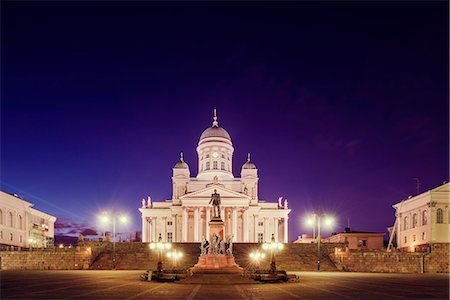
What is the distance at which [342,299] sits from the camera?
872 inches

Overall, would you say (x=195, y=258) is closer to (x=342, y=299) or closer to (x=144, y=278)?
(x=144, y=278)

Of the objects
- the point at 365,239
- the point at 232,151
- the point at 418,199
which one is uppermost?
the point at 232,151

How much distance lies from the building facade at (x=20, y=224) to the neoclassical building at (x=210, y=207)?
20.2 meters

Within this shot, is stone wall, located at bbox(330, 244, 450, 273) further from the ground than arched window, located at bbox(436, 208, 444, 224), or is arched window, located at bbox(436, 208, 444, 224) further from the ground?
arched window, located at bbox(436, 208, 444, 224)

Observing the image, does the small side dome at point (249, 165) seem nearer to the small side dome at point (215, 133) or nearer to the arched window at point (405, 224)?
the small side dome at point (215, 133)

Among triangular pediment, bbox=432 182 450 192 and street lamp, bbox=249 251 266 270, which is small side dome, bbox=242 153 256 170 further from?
street lamp, bbox=249 251 266 270

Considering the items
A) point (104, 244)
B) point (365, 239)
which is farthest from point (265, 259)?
point (365, 239)

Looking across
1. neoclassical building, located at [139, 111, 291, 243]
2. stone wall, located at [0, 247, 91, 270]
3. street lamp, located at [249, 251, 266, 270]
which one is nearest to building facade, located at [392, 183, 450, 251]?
neoclassical building, located at [139, 111, 291, 243]

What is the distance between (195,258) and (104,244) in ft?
37.6

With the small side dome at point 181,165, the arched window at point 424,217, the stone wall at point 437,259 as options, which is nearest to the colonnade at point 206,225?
the small side dome at point 181,165

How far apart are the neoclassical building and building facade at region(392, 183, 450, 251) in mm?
22489

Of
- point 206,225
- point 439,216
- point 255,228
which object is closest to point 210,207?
point 206,225

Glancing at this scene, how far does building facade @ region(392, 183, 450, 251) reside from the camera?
2874 inches

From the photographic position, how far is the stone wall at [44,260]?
55.4 m
